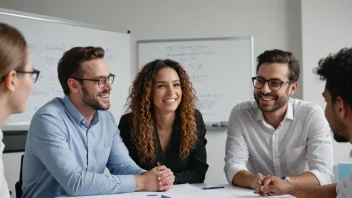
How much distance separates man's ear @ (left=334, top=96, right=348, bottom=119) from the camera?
1471 millimetres

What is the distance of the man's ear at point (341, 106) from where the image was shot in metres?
1.47

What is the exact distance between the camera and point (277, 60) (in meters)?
2.67

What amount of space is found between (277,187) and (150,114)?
988mm

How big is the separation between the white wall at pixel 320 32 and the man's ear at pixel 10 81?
323 cm

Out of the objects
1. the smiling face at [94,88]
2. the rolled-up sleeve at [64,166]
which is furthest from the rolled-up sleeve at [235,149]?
the smiling face at [94,88]

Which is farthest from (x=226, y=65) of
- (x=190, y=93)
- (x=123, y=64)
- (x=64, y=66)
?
(x=64, y=66)

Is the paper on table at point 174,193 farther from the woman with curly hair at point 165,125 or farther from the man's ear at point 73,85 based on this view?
the man's ear at point 73,85

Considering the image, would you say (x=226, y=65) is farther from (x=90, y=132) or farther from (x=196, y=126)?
(x=90, y=132)

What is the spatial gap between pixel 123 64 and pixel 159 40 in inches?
18.0

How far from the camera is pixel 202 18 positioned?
4.52 m

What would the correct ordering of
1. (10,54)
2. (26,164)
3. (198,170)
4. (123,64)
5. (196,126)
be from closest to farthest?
(10,54) → (26,164) → (198,170) → (196,126) → (123,64)

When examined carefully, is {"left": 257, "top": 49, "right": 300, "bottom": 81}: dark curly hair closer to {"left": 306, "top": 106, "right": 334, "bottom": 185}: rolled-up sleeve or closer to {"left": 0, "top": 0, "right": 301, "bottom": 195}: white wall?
{"left": 306, "top": 106, "right": 334, "bottom": 185}: rolled-up sleeve

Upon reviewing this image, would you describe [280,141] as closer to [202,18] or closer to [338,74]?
[338,74]

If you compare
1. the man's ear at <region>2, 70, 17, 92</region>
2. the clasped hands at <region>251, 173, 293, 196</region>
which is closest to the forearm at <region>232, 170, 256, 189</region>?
the clasped hands at <region>251, 173, 293, 196</region>
